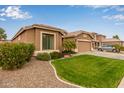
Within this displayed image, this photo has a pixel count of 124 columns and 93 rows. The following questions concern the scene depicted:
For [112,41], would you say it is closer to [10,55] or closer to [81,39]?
[81,39]

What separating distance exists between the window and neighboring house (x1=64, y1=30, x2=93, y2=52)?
6.96 metres

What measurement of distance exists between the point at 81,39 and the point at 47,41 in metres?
9.34

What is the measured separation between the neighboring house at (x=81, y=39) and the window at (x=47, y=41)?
6.96m

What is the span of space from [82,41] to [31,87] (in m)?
19.3

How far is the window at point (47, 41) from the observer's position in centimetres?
1628

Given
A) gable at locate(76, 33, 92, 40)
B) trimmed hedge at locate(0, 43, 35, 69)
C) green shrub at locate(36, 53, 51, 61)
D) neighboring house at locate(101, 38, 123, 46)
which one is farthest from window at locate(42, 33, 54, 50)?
neighboring house at locate(101, 38, 123, 46)

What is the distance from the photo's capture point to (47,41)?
16688 mm

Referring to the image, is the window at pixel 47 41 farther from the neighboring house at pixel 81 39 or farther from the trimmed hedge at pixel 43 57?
the neighboring house at pixel 81 39

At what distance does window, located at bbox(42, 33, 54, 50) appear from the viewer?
16284 mm

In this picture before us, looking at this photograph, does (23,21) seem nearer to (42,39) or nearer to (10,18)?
(10,18)

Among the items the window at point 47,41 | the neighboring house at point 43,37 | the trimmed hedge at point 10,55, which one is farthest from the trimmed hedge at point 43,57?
the trimmed hedge at point 10,55

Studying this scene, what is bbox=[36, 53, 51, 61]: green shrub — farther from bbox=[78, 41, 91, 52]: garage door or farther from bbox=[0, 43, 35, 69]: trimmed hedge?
bbox=[78, 41, 91, 52]: garage door

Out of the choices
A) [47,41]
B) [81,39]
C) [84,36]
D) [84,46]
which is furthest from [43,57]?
[84,36]

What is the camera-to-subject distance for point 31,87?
6145mm
